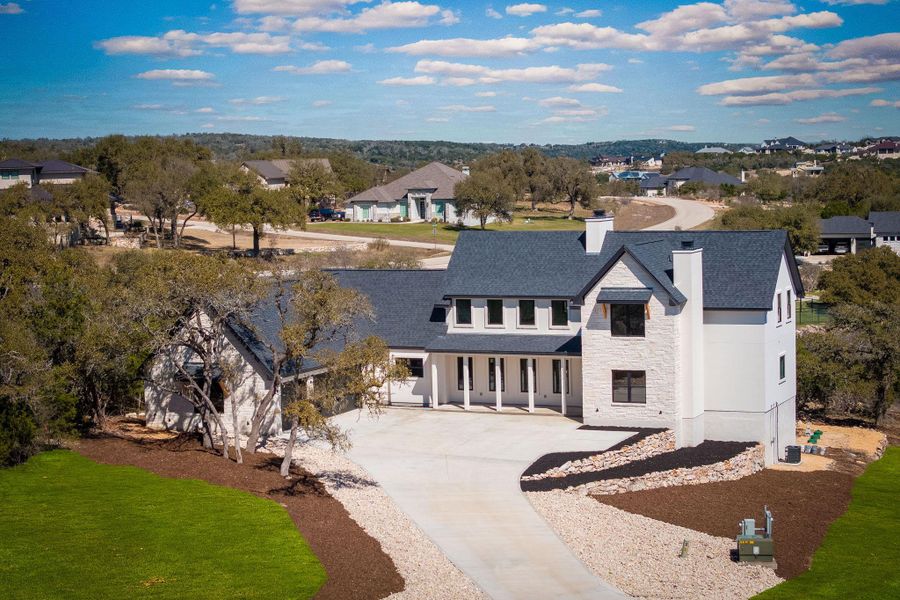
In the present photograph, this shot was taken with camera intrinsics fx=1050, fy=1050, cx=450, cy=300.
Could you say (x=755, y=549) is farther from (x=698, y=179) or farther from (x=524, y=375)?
(x=698, y=179)

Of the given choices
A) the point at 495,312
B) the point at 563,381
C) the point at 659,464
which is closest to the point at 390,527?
the point at 659,464

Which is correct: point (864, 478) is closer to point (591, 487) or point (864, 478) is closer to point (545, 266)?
point (591, 487)

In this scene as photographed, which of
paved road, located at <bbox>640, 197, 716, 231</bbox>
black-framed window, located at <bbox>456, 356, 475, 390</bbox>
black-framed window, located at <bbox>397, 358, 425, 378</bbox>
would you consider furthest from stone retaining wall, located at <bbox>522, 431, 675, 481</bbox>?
paved road, located at <bbox>640, 197, 716, 231</bbox>

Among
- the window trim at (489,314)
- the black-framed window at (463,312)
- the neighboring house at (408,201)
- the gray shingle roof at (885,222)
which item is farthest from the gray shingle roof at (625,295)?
the gray shingle roof at (885,222)

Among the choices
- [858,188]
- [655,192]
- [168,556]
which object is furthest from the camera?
[655,192]

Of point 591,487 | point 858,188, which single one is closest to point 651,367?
point 591,487

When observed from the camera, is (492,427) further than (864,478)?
Yes
